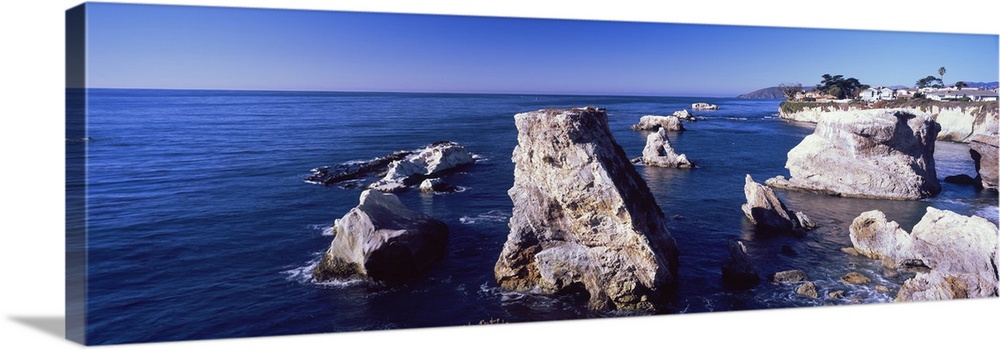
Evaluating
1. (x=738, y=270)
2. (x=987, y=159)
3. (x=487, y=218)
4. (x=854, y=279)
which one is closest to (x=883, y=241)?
(x=854, y=279)

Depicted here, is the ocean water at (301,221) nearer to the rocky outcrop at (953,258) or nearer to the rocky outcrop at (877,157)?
the rocky outcrop at (877,157)

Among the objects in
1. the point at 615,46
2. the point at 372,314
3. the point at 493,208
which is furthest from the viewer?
→ the point at 493,208

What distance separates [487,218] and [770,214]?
36.9 ft

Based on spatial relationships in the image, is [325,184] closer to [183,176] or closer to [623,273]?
[183,176]

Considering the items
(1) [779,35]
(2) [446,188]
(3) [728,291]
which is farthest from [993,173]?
(2) [446,188]

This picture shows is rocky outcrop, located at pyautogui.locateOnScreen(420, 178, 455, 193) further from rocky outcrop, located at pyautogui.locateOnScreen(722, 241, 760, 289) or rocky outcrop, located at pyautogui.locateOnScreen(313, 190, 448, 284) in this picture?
rocky outcrop, located at pyautogui.locateOnScreen(722, 241, 760, 289)

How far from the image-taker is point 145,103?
1747cm

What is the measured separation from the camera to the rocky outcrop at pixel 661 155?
40.1 meters

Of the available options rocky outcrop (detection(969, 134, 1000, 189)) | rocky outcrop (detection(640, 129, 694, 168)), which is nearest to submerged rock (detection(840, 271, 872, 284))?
rocky outcrop (detection(969, 134, 1000, 189))

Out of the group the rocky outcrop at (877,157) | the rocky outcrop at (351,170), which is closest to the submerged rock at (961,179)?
the rocky outcrop at (877,157)

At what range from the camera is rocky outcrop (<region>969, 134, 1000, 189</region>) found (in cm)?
2650

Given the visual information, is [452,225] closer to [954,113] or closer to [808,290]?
[808,290]

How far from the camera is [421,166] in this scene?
3186 cm

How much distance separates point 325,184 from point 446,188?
5.87 m
